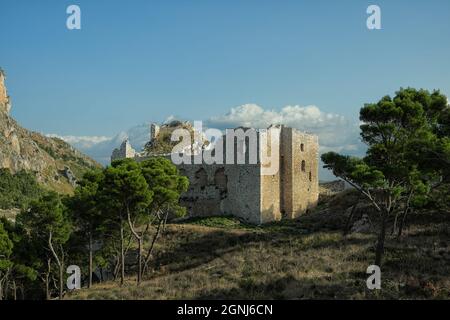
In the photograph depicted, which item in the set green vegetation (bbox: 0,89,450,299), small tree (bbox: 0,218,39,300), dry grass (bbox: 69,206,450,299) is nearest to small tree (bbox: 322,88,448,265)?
green vegetation (bbox: 0,89,450,299)

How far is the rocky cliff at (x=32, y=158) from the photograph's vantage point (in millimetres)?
106875

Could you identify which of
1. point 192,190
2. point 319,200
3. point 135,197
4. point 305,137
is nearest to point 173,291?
point 135,197

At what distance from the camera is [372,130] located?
2498cm

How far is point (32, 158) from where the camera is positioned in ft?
369

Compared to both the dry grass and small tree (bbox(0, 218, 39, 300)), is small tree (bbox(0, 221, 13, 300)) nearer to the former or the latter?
small tree (bbox(0, 218, 39, 300))

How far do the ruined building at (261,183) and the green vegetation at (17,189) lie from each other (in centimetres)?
5198

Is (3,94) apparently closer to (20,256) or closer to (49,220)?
(20,256)

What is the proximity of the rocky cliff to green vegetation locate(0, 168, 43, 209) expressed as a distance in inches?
161

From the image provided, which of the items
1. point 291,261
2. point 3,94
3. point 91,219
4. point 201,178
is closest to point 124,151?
point 201,178

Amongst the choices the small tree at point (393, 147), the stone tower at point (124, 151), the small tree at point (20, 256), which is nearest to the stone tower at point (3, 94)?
the stone tower at point (124, 151)

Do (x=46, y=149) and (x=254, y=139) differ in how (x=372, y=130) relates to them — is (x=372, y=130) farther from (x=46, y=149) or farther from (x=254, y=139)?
(x=46, y=149)

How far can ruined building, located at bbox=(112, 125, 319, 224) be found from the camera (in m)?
39.3

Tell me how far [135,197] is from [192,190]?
13540mm

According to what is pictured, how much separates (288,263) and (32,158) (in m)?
97.7
